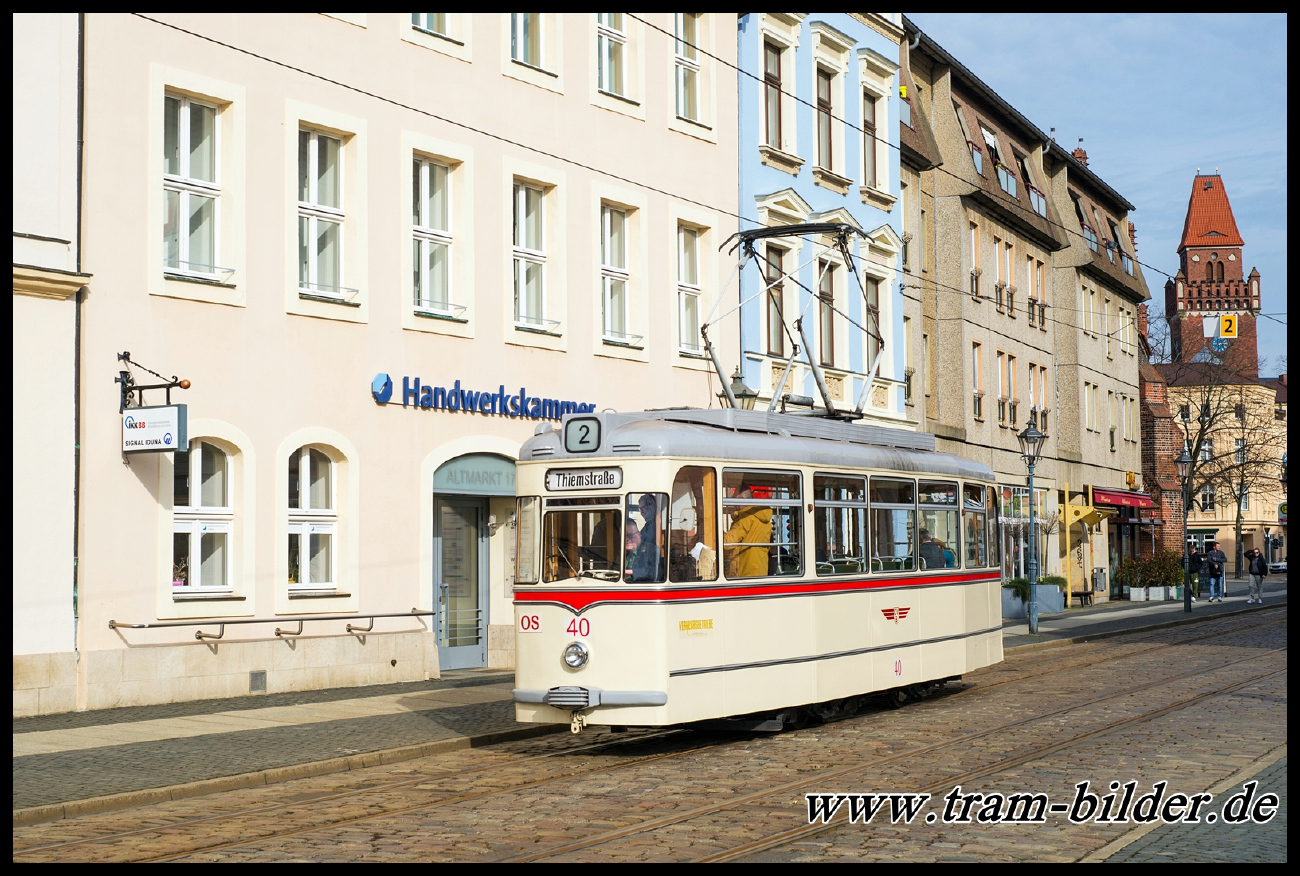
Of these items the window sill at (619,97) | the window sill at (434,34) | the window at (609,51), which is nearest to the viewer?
the window sill at (434,34)

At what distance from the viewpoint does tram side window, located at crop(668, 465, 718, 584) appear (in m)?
14.1

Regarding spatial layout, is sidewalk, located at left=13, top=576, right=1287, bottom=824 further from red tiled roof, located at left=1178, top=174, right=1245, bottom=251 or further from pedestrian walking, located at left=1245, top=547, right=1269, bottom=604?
red tiled roof, located at left=1178, top=174, right=1245, bottom=251

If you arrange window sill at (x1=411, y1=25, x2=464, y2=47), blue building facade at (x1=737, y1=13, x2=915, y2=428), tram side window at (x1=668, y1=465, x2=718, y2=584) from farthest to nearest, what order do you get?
blue building facade at (x1=737, y1=13, x2=915, y2=428), window sill at (x1=411, y1=25, x2=464, y2=47), tram side window at (x1=668, y1=465, x2=718, y2=584)

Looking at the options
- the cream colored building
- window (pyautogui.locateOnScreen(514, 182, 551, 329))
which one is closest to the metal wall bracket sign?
the cream colored building

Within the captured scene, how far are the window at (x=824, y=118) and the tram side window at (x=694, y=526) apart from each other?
18745mm

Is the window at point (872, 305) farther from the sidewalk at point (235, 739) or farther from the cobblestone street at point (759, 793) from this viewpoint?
the cobblestone street at point (759, 793)

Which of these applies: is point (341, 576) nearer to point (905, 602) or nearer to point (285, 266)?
point (285, 266)

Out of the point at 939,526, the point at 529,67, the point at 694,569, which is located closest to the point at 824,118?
the point at 529,67

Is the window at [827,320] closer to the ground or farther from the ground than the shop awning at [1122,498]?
farther from the ground

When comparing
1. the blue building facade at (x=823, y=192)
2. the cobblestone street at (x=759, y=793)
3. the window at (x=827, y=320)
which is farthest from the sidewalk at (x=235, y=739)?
the window at (x=827, y=320)

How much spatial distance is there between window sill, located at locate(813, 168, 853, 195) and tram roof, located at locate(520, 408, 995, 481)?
46.2 feet

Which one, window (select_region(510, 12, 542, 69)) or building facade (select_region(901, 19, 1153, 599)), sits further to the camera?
building facade (select_region(901, 19, 1153, 599))

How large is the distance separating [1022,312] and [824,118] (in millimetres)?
17447

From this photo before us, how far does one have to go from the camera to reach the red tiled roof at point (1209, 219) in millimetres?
154375
